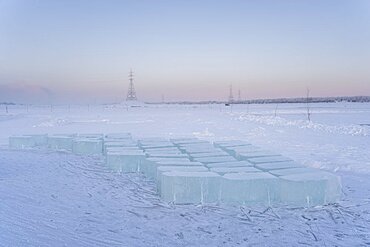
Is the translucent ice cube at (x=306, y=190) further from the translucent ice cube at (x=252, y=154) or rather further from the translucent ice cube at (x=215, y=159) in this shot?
the translucent ice cube at (x=252, y=154)

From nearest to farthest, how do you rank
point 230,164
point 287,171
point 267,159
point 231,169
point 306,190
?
1. point 306,190
2. point 287,171
3. point 231,169
4. point 230,164
5. point 267,159

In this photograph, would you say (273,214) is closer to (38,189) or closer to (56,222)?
(56,222)

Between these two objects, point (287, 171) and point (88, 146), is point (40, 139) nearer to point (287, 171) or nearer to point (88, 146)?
point (88, 146)

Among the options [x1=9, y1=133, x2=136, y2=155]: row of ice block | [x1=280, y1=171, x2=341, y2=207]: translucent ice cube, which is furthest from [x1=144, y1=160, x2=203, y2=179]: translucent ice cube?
[x1=9, y1=133, x2=136, y2=155]: row of ice block

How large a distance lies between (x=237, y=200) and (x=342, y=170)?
4008 millimetres

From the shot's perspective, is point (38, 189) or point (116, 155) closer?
point (38, 189)

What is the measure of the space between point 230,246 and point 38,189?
13.6ft

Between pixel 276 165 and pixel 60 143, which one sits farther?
pixel 60 143

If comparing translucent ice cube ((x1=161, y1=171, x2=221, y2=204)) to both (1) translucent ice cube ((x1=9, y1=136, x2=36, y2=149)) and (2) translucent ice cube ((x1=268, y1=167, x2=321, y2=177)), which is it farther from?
(1) translucent ice cube ((x1=9, y1=136, x2=36, y2=149))

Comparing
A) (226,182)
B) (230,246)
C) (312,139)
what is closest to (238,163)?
(226,182)

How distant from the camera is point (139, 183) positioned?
8.03m

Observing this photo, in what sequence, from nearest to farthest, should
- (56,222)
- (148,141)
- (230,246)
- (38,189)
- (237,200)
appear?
(230,246), (56,222), (237,200), (38,189), (148,141)

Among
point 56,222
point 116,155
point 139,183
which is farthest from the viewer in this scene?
point 116,155

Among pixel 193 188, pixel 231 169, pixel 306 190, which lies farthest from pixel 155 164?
pixel 306 190
